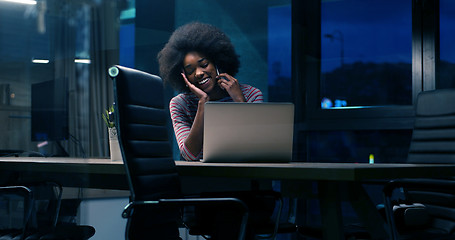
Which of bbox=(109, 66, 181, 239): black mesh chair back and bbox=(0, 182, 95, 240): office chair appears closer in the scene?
bbox=(109, 66, 181, 239): black mesh chair back

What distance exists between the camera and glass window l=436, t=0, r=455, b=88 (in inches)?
151

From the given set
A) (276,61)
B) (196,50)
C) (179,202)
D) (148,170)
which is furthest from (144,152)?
(276,61)

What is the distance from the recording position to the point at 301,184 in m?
1.66

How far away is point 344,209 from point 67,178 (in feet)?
4.74

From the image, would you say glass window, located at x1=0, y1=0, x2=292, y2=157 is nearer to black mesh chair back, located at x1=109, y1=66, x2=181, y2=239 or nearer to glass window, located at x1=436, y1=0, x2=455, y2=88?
black mesh chair back, located at x1=109, y1=66, x2=181, y2=239

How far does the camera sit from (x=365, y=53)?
442 centimetres

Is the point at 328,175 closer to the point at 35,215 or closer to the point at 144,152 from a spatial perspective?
the point at 144,152

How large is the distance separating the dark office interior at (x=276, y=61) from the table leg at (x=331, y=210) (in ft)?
6.06

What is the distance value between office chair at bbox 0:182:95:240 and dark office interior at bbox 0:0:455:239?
0.57 metres

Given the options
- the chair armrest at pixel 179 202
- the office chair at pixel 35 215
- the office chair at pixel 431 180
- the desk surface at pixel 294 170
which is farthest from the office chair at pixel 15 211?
the office chair at pixel 431 180

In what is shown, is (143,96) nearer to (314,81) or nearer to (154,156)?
(154,156)

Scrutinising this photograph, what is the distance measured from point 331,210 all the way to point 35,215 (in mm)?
1437

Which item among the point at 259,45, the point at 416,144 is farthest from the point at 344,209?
the point at 259,45

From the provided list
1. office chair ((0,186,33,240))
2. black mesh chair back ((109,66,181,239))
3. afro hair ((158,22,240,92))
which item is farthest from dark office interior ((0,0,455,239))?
black mesh chair back ((109,66,181,239))
